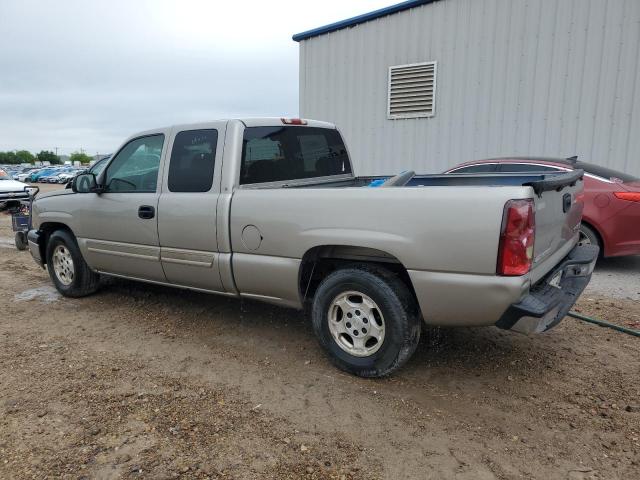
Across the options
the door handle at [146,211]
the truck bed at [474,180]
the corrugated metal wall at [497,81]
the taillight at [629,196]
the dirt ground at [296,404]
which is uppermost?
the corrugated metal wall at [497,81]

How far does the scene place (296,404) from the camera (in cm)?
310

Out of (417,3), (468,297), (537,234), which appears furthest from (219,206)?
(417,3)

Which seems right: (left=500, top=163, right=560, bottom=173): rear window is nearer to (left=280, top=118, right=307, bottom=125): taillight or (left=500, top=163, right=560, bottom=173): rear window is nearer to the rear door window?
(left=280, top=118, right=307, bottom=125): taillight

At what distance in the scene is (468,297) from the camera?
2.88m

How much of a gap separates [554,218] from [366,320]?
4.68ft

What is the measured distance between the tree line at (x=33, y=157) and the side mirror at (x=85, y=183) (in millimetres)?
120930

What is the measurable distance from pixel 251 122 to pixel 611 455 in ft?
10.9

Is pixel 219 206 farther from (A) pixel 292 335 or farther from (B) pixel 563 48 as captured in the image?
(B) pixel 563 48

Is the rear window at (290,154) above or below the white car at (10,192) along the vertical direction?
above

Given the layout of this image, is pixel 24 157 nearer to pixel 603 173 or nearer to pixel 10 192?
pixel 10 192

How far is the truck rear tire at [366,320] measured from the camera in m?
3.16

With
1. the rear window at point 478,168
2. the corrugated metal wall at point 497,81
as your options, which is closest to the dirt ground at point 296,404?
the rear window at point 478,168

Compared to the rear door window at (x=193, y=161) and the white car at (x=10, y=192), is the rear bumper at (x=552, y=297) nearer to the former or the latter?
the rear door window at (x=193, y=161)

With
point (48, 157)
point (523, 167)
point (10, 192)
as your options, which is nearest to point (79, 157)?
point (48, 157)
